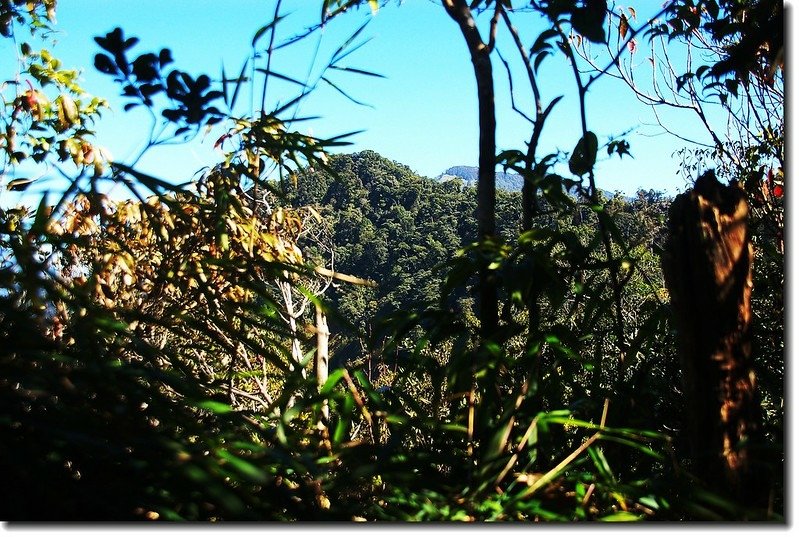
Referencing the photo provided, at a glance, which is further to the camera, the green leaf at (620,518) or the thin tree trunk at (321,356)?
the thin tree trunk at (321,356)

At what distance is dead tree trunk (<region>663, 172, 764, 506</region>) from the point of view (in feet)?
3.02

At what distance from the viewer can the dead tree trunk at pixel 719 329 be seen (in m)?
0.92

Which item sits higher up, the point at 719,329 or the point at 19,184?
the point at 19,184

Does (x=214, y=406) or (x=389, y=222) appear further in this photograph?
(x=389, y=222)

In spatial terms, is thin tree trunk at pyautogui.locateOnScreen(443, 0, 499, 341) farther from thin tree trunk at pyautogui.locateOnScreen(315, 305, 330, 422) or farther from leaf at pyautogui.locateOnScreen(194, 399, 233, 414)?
leaf at pyautogui.locateOnScreen(194, 399, 233, 414)

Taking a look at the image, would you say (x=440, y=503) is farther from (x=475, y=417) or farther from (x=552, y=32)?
(x=552, y=32)

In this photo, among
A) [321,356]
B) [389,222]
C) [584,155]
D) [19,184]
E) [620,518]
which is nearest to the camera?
[620,518]

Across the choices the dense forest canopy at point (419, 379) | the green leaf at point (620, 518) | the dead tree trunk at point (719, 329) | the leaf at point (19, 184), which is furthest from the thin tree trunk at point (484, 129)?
the leaf at point (19, 184)

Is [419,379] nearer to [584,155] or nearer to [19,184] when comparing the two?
[584,155]

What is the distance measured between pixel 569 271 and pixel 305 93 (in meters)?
0.56

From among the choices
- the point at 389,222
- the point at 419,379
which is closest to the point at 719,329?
the point at 419,379

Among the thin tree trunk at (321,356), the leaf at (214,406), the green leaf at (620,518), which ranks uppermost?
the thin tree trunk at (321,356)

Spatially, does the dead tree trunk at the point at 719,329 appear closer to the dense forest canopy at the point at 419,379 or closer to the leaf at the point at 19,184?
the dense forest canopy at the point at 419,379

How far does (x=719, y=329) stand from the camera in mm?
926
